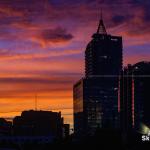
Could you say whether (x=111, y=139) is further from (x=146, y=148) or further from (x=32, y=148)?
(x=32, y=148)

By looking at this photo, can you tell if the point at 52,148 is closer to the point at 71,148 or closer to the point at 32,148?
the point at 71,148

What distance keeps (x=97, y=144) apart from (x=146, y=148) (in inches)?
450

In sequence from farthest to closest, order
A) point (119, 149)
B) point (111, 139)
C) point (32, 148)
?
point (32, 148) → point (111, 139) → point (119, 149)

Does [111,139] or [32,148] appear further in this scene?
[32,148]

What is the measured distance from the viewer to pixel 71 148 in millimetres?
136875

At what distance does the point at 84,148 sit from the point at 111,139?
5571mm

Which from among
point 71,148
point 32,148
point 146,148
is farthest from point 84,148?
point 32,148

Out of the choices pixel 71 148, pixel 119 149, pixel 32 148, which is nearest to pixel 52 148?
pixel 71 148

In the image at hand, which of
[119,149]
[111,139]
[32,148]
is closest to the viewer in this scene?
[119,149]

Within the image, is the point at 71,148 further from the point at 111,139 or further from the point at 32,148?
the point at 32,148

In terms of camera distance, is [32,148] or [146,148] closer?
[146,148]

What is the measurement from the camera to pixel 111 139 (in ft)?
444

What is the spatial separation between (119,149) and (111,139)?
887 centimetres

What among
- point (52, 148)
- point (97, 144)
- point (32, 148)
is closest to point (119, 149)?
point (97, 144)
